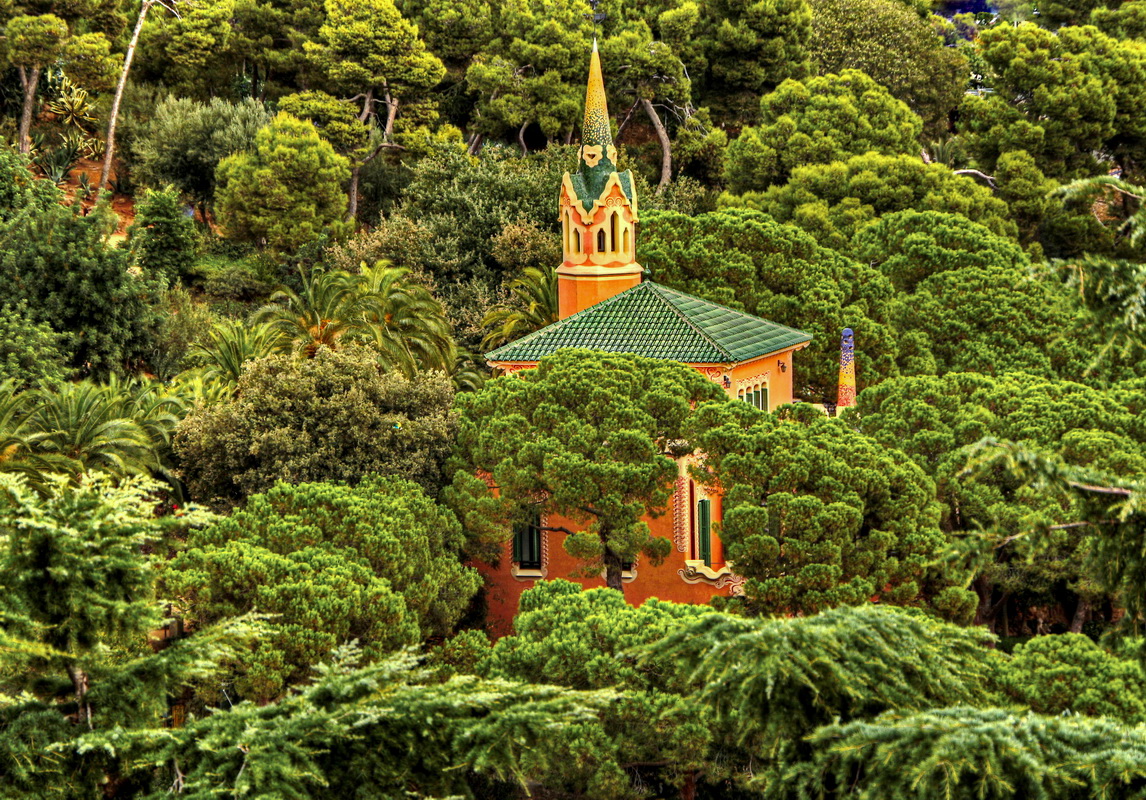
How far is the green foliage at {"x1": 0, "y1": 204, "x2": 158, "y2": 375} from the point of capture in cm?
4641

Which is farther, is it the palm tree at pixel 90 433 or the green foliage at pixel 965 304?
the green foliage at pixel 965 304

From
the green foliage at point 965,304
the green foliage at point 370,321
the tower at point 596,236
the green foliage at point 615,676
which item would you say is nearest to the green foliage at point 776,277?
the green foliage at point 965,304

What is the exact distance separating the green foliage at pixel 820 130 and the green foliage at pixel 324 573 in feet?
97.2

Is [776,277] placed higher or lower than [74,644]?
higher

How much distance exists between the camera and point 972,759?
16031 millimetres

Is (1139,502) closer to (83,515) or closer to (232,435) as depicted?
(83,515)

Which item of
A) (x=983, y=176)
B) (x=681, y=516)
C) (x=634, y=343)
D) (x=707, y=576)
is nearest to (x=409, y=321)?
(x=634, y=343)

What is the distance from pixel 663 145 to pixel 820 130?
462 inches

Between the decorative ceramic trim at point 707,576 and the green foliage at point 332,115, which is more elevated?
the green foliage at point 332,115

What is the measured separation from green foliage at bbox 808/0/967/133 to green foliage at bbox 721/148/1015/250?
17775mm

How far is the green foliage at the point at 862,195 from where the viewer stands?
53969 mm

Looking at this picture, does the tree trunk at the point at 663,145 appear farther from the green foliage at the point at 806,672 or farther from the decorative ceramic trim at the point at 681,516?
the green foliage at the point at 806,672

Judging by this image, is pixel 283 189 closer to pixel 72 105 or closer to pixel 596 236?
pixel 72 105

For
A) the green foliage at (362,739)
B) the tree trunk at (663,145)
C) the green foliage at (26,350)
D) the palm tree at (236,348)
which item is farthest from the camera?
the tree trunk at (663,145)
